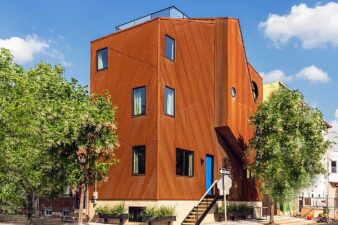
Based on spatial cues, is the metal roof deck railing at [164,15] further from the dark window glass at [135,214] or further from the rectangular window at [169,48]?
the dark window glass at [135,214]

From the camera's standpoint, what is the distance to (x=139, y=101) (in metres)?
28.8

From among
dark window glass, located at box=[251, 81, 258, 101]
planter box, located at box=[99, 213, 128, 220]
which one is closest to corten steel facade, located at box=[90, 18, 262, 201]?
planter box, located at box=[99, 213, 128, 220]

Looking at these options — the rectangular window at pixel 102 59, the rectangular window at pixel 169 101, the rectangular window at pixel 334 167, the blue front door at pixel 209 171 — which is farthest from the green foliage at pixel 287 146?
the rectangular window at pixel 334 167

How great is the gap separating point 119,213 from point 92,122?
28.0 feet

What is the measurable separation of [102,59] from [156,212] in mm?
11768

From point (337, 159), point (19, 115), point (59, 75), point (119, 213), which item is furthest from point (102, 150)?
point (337, 159)

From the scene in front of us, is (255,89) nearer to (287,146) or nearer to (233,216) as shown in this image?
(287,146)

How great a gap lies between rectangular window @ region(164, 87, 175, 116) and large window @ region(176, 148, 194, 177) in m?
2.42

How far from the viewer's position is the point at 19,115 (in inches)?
963

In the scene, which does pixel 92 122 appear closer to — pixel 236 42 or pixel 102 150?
pixel 102 150

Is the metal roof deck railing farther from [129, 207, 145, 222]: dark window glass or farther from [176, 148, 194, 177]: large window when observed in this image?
[129, 207, 145, 222]: dark window glass

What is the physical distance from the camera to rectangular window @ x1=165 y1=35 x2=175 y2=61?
2894 cm

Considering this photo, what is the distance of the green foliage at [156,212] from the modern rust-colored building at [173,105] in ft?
1.58

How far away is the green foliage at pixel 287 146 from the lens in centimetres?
3127
